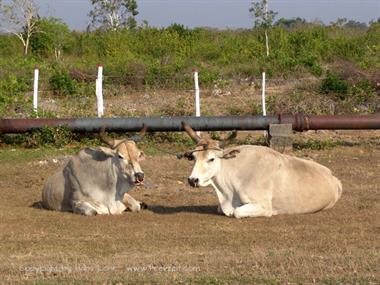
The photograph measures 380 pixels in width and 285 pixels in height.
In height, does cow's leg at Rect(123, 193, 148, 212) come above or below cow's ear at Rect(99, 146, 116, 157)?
below

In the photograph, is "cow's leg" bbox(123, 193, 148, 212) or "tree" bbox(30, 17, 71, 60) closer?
"cow's leg" bbox(123, 193, 148, 212)

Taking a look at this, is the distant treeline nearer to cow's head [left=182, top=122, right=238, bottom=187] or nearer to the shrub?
the shrub

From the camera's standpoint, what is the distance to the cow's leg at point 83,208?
11758mm

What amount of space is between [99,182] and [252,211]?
2245mm

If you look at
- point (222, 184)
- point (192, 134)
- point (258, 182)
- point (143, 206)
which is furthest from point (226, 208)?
point (143, 206)

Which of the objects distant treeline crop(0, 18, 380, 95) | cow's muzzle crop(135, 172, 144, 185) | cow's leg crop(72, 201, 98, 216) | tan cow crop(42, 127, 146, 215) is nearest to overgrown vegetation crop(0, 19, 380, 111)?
distant treeline crop(0, 18, 380, 95)

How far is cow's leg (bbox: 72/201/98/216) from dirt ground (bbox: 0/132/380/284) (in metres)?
0.18

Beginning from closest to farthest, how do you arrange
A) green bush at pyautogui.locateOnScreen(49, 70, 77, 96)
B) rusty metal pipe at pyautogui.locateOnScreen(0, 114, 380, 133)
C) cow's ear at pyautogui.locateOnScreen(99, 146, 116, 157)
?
cow's ear at pyautogui.locateOnScreen(99, 146, 116, 157)
rusty metal pipe at pyautogui.locateOnScreen(0, 114, 380, 133)
green bush at pyautogui.locateOnScreen(49, 70, 77, 96)

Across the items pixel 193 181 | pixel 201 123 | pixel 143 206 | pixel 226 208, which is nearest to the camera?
pixel 193 181

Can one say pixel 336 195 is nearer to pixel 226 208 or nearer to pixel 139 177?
pixel 226 208

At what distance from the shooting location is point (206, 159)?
11430 mm

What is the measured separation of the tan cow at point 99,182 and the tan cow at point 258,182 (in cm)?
87

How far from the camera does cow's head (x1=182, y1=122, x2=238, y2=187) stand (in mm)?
11337

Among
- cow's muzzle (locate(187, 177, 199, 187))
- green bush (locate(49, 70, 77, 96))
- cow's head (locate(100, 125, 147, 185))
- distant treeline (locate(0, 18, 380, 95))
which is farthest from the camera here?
distant treeline (locate(0, 18, 380, 95))
